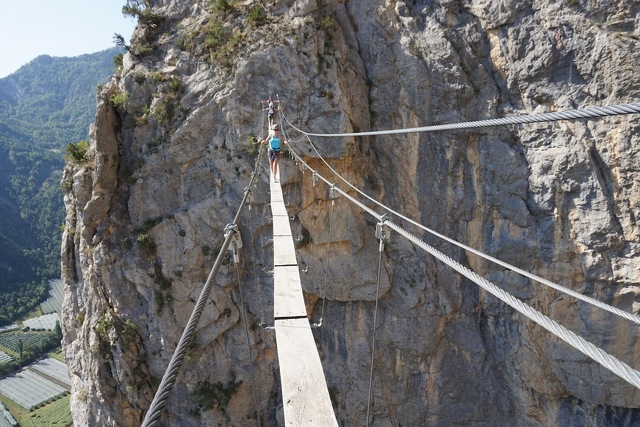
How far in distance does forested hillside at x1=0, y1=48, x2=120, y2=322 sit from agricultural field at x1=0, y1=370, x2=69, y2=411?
21.6 meters

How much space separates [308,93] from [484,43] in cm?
707

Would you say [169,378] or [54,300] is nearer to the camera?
[169,378]

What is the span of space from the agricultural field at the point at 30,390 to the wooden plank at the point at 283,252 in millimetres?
65298

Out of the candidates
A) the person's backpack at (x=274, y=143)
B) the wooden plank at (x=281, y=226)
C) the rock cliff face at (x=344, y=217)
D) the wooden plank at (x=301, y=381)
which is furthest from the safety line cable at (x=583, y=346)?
the rock cliff face at (x=344, y=217)

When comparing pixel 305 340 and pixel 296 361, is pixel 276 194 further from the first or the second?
pixel 296 361

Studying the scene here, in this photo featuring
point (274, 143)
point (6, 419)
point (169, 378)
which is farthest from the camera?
point (6, 419)

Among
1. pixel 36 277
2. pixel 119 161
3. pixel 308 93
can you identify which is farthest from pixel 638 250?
pixel 36 277

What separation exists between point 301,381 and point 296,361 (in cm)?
23

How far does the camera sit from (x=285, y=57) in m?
14.5

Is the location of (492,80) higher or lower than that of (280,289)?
higher

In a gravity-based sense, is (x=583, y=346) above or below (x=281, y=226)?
below

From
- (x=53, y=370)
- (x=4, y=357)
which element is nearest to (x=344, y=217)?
(x=53, y=370)

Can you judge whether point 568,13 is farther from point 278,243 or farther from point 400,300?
point 278,243

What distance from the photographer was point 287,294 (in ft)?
14.1
